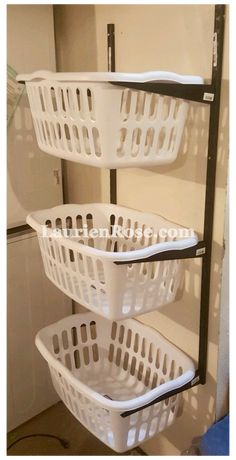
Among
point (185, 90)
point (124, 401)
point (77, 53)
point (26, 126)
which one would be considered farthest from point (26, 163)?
point (124, 401)

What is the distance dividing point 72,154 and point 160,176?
0.30m

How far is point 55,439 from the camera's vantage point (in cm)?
155

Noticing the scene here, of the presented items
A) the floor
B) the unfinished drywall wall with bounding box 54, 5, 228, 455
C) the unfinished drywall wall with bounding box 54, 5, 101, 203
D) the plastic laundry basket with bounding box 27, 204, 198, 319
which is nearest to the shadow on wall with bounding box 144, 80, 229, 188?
the unfinished drywall wall with bounding box 54, 5, 228, 455

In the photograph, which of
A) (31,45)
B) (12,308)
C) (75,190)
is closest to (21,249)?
(12,308)

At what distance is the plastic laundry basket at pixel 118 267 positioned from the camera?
96 cm

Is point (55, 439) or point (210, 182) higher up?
point (210, 182)

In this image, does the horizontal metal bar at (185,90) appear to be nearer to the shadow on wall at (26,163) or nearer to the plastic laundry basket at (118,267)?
the plastic laundry basket at (118,267)

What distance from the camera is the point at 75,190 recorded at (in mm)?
1594

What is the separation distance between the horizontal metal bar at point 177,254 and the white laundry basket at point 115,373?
31 cm

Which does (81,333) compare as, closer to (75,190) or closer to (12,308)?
(12,308)

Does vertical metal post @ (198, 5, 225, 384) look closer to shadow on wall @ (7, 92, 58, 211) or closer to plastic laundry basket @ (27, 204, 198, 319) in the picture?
A: plastic laundry basket @ (27, 204, 198, 319)

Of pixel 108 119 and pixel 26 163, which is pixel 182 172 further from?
pixel 26 163

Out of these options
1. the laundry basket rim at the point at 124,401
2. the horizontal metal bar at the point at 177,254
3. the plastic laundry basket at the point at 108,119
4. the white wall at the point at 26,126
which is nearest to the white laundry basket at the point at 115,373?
the laundry basket rim at the point at 124,401

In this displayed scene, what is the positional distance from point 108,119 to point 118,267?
0.31m
